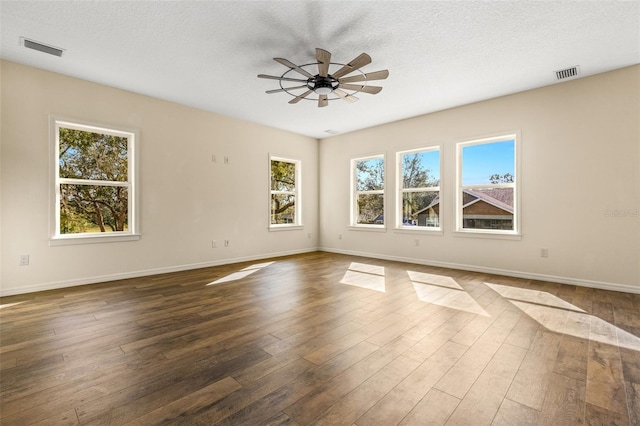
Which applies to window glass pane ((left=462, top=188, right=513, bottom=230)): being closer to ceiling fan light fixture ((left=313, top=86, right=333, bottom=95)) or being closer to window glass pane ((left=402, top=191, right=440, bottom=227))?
window glass pane ((left=402, top=191, right=440, bottom=227))

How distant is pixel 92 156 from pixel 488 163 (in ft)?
20.7

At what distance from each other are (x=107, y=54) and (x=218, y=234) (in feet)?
10.6

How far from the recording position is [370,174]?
6820 millimetres

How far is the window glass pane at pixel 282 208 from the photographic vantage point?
6.80m

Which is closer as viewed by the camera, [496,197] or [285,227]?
[496,197]

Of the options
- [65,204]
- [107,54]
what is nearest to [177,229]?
[65,204]

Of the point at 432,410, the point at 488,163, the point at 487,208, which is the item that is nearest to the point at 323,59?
the point at 432,410

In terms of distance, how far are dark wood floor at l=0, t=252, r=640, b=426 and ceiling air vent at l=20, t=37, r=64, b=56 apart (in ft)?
9.45

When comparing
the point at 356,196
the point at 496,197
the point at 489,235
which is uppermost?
the point at 356,196

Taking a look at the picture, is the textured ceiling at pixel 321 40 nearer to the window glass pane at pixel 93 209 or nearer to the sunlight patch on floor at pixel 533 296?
the window glass pane at pixel 93 209

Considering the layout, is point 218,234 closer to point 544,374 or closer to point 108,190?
point 108,190

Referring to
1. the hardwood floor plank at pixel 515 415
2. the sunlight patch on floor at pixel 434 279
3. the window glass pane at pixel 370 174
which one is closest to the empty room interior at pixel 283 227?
the hardwood floor plank at pixel 515 415

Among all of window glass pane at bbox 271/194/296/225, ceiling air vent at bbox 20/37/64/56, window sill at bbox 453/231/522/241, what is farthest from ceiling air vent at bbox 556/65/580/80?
ceiling air vent at bbox 20/37/64/56

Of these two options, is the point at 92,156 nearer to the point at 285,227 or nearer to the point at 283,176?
the point at 283,176
